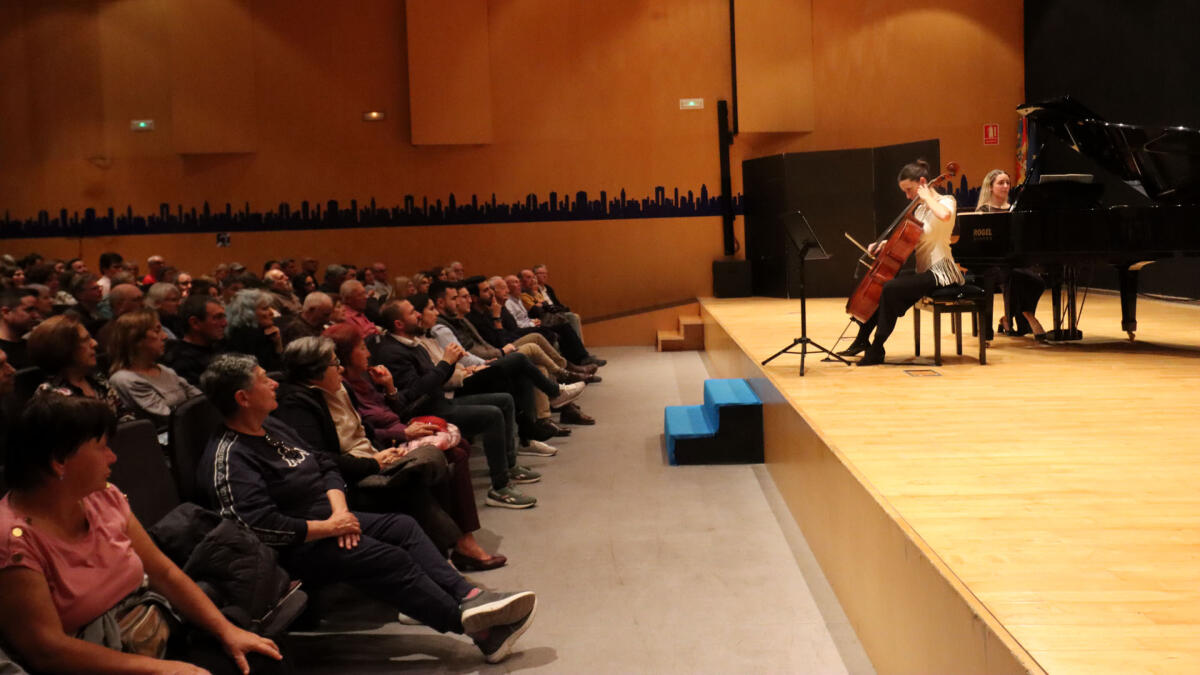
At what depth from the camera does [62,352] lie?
3.56 meters

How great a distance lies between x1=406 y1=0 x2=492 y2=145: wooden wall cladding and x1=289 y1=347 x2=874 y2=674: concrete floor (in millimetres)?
6953

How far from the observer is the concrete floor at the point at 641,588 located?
3270mm

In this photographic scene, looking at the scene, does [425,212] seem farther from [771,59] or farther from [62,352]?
[62,352]

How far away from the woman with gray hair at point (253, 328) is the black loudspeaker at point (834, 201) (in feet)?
23.0

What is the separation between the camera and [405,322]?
5227 millimetres

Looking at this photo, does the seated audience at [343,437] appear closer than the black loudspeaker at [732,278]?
Yes

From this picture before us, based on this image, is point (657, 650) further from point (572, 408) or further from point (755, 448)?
point (572, 408)

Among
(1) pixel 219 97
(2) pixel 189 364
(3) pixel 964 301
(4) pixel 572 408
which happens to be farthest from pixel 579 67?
(2) pixel 189 364

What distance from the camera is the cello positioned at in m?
5.79

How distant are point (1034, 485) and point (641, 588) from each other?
1.41 m

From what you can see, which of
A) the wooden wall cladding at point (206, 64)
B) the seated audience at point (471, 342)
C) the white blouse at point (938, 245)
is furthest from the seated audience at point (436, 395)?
the wooden wall cladding at point (206, 64)

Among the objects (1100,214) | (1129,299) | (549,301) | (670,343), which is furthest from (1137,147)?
(670,343)

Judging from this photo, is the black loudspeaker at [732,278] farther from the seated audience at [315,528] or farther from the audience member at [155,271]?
the seated audience at [315,528]

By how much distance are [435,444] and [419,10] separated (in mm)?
8946
